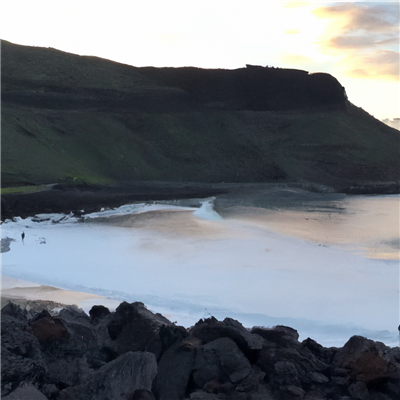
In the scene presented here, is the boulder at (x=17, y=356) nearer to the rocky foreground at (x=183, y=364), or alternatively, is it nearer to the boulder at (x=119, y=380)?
the rocky foreground at (x=183, y=364)

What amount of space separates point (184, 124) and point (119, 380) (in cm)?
7942

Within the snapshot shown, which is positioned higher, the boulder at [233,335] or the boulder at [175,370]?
the boulder at [233,335]

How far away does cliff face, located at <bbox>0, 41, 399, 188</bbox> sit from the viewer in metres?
66.1

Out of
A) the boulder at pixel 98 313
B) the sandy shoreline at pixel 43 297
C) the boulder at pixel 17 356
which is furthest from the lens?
the sandy shoreline at pixel 43 297

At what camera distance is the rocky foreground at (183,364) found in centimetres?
478

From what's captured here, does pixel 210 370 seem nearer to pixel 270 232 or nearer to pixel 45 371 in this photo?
pixel 45 371

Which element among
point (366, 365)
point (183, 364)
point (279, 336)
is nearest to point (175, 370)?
point (183, 364)

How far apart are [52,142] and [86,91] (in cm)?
2086

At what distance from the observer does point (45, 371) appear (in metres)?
4.98

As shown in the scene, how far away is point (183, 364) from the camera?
206 inches

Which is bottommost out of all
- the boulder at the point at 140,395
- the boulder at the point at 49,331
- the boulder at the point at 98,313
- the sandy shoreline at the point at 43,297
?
the sandy shoreline at the point at 43,297

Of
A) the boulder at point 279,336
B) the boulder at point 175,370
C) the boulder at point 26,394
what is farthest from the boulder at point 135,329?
the boulder at point 26,394

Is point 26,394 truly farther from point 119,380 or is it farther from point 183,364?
point 183,364

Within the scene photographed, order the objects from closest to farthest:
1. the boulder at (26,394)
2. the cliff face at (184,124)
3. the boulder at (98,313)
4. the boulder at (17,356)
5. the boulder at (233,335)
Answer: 1. the boulder at (26,394)
2. the boulder at (17,356)
3. the boulder at (233,335)
4. the boulder at (98,313)
5. the cliff face at (184,124)
